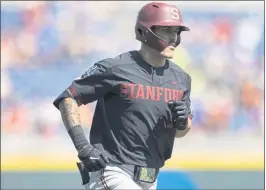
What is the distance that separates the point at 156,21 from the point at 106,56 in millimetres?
6362

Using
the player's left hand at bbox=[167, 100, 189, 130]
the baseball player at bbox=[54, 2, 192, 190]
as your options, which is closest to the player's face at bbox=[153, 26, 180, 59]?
the baseball player at bbox=[54, 2, 192, 190]

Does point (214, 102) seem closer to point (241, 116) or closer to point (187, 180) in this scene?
point (241, 116)

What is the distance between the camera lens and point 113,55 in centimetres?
1021

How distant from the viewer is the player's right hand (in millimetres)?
3713

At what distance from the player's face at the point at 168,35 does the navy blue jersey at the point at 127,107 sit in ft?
0.38

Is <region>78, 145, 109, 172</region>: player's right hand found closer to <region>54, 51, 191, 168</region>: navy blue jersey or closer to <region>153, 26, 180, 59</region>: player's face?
<region>54, 51, 191, 168</region>: navy blue jersey

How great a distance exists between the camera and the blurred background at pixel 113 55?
10102 mm

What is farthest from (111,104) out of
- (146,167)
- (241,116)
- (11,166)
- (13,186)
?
(241,116)

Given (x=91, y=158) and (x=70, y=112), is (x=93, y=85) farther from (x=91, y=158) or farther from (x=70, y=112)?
(x=91, y=158)

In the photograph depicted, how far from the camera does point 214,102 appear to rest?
10.4 m

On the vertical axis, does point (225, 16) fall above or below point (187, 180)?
above

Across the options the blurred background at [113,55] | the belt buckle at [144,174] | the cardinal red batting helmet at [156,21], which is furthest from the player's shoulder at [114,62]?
the blurred background at [113,55]

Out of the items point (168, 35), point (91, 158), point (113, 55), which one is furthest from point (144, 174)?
point (113, 55)

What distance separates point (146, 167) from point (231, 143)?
6.57 metres
